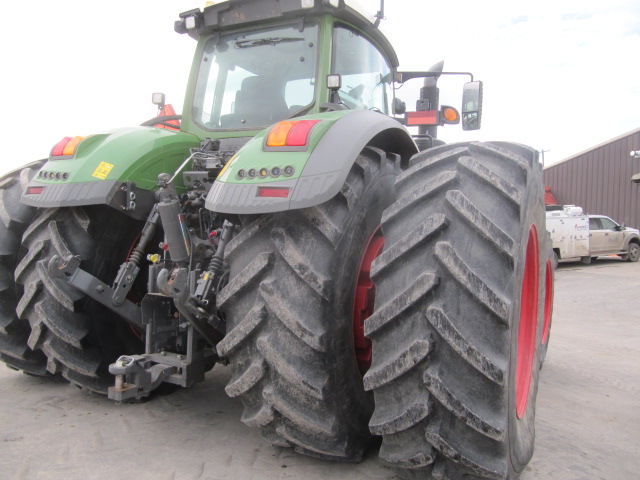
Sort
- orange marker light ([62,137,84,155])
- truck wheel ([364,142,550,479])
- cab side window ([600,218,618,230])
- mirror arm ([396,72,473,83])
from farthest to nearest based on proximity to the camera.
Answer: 1. cab side window ([600,218,618,230])
2. mirror arm ([396,72,473,83])
3. orange marker light ([62,137,84,155])
4. truck wheel ([364,142,550,479])

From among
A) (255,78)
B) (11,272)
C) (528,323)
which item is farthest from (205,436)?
(255,78)

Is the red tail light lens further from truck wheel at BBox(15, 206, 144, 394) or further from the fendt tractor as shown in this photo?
truck wheel at BBox(15, 206, 144, 394)

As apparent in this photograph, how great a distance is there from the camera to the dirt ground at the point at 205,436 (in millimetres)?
2371

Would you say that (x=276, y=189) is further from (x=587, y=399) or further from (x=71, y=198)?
(x=587, y=399)

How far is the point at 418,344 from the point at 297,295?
52 cm

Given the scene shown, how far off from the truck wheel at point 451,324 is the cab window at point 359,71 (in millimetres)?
1502

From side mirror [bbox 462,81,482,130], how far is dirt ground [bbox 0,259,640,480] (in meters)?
2.05

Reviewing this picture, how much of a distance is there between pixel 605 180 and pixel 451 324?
85.5 ft

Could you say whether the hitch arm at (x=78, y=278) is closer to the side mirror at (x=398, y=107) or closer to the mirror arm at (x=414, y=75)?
the side mirror at (x=398, y=107)

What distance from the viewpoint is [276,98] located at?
3.26 m

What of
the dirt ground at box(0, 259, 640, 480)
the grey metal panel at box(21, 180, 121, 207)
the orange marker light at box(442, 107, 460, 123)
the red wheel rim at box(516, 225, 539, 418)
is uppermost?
the orange marker light at box(442, 107, 460, 123)

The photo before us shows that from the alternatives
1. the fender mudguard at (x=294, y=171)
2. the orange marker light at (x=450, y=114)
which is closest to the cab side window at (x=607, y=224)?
the orange marker light at (x=450, y=114)

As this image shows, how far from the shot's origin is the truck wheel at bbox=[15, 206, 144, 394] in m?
2.80

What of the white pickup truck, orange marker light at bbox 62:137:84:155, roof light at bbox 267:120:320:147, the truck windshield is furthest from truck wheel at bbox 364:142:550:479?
the white pickup truck
